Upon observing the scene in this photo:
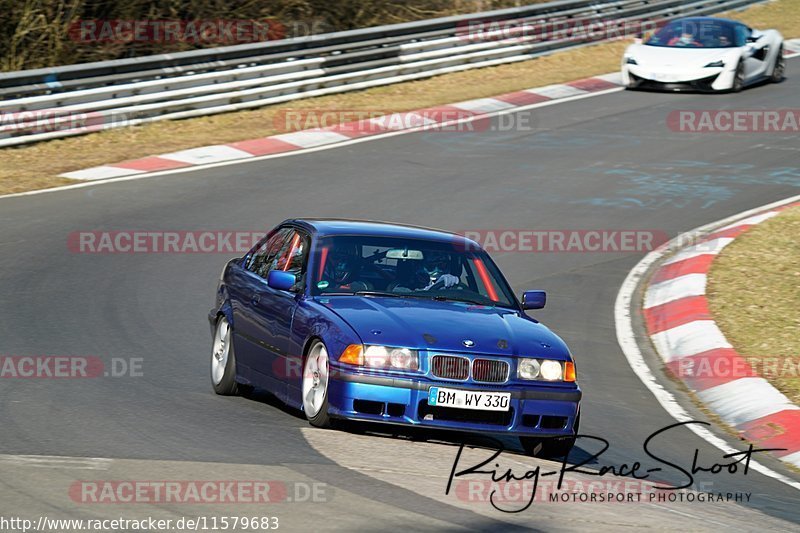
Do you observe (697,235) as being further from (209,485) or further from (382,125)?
(209,485)

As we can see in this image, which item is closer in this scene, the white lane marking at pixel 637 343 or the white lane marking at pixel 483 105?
the white lane marking at pixel 637 343

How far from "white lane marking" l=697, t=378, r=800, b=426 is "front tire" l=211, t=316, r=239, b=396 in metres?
3.67

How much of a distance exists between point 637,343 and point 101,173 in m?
8.47

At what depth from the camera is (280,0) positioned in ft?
88.0

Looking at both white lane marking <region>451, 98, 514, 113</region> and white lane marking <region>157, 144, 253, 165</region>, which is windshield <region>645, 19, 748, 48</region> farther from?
white lane marking <region>157, 144, 253, 165</region>

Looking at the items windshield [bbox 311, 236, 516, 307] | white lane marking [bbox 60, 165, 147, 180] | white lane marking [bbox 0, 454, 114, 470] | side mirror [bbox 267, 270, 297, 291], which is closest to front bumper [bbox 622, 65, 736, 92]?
white lane marking [bbox 60, 165, 147, 180]

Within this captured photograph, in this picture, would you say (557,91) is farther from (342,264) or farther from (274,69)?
(342,264)

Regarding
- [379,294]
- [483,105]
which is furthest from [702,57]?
[379,294]

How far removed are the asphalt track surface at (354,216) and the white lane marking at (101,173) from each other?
0.55 metres

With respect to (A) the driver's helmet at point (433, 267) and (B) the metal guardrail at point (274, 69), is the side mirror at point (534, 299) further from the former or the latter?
(B) the metal guardrail at point (274, 69)

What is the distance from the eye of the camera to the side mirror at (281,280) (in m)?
8.70

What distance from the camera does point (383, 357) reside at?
788cm

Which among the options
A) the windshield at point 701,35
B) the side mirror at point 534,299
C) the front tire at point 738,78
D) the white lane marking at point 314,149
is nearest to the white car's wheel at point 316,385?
the side mirror at point 534,299

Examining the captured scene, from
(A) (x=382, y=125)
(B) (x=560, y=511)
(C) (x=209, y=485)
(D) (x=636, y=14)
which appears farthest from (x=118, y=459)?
(D) (x=636, y=14)
